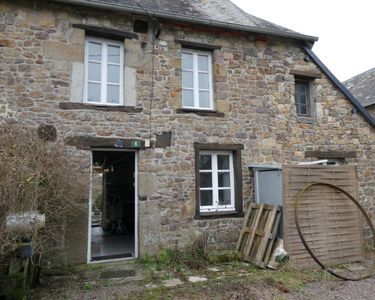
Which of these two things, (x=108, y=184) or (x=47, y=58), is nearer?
(x=47, y=58)

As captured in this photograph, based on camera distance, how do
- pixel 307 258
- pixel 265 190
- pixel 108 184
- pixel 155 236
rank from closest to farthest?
pixel 307 258
pixel 155 236
pixel 265 190
pixel 108 184

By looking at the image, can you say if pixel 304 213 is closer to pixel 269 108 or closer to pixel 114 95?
pixel 269 108

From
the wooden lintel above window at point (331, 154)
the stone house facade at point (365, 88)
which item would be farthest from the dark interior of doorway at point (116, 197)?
the stone house facade at point (365, 88)

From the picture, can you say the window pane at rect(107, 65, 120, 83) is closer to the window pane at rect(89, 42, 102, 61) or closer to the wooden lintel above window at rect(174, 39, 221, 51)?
the window pane at rect(89, 42, 102, 61)

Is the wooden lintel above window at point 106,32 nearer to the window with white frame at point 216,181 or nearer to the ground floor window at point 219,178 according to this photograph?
the ground floor window at point 219,178

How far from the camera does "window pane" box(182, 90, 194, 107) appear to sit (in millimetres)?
7496

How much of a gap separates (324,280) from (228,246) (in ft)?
7.35

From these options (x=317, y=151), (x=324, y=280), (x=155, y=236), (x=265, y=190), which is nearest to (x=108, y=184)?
(x=155, y=236)

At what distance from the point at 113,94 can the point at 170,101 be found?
4.25 feet

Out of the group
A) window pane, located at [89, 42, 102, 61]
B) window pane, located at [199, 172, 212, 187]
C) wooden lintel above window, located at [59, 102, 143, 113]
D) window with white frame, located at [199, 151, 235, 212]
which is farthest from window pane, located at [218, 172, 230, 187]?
window pane, located at [89, 42, 102, 61]

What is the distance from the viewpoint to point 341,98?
8.99m

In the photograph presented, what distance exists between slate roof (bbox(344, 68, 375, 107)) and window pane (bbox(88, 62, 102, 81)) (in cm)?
1187

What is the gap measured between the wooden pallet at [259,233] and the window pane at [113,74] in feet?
14.0

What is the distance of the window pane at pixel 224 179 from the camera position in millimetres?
7656
